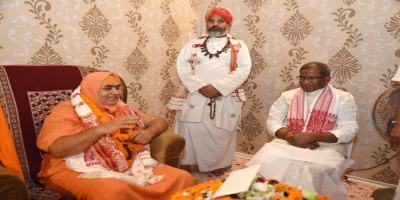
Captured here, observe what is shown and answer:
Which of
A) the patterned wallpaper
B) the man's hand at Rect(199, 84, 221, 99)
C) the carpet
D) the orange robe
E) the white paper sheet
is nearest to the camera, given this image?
the white paper sheet

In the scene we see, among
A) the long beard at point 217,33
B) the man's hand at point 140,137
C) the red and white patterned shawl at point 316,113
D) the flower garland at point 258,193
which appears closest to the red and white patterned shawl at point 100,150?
the man's hand at point 140,137

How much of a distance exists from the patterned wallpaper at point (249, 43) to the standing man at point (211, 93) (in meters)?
0.48

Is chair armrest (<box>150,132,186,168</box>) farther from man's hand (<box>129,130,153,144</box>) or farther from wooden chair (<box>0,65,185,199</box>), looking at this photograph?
man's hand (<box>129,130,153,144</box>)

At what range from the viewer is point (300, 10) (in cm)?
317

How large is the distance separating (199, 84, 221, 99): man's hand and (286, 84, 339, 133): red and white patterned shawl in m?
0.75

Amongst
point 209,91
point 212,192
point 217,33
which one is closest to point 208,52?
point 217,33

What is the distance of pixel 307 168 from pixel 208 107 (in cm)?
126

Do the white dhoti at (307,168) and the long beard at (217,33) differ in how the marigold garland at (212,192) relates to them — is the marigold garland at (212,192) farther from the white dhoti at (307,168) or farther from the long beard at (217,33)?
the long beard at (217,33)

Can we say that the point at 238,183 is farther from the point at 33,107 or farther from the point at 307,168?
the point at 33,107

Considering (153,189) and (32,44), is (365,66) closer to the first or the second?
(153,189)

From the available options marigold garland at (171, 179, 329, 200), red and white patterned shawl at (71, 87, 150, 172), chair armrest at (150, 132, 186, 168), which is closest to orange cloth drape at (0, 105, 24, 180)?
red and white patterned shawl at (71, 87, 150, 172)

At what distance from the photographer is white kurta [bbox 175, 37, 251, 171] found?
9.66ft

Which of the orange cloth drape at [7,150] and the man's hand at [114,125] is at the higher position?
the man's hand at [114,125]

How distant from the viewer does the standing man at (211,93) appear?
295cm
